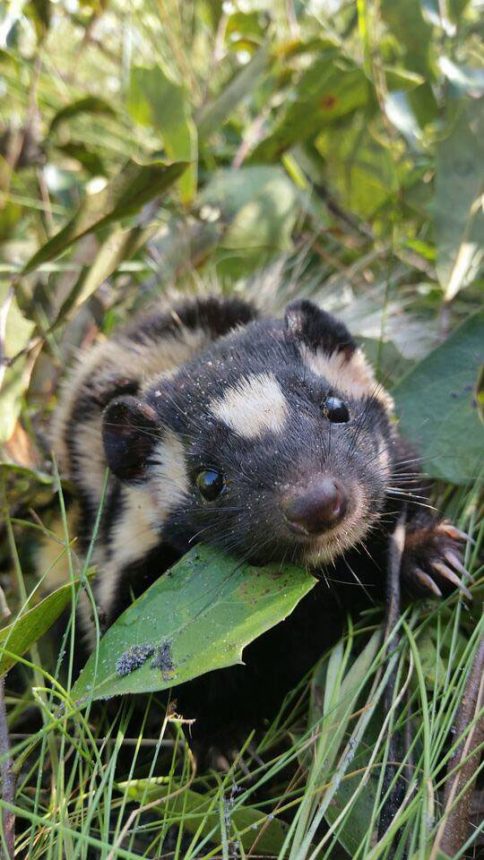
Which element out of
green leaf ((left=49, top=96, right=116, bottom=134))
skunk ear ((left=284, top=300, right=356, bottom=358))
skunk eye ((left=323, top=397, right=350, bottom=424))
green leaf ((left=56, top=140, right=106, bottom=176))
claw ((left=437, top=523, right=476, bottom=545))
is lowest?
claw ((left=437, top=523, right=476, bottom=545))

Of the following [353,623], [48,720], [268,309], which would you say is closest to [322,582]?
[353,623]

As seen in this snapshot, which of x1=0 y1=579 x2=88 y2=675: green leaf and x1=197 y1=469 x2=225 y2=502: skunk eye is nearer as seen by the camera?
x1=0 y1=579 x2=88 y2=675: green leaf

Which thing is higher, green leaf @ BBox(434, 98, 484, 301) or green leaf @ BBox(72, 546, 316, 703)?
green leaf @ BBox(434, 98, 484, 301)

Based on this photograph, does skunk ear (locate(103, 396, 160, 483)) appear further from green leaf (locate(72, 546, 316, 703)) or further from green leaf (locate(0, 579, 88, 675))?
green leaf (locate(0, 579, 88, 675))

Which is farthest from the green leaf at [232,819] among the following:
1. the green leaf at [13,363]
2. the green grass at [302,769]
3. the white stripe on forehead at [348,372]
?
the green leaf at [13,363]

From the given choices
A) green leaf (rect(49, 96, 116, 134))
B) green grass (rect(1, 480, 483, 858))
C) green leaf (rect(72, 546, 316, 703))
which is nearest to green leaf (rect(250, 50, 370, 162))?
green leaf (rect(49, 96, 116, 134))

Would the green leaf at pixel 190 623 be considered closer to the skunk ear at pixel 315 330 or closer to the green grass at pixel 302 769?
the green grass at pixel 302 769

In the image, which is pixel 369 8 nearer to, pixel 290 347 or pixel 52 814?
pixel 290 347
